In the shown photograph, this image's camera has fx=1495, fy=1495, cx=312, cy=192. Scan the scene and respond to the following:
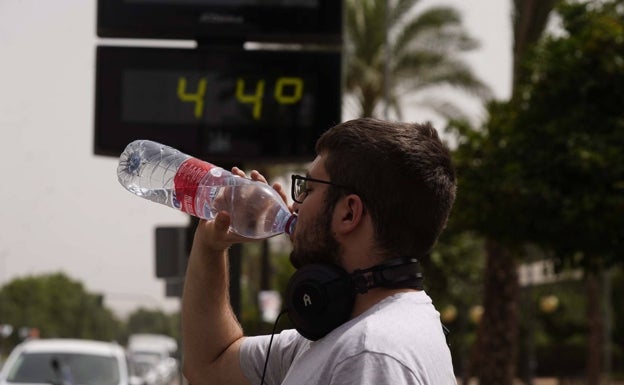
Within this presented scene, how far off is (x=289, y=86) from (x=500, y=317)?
1792 cm

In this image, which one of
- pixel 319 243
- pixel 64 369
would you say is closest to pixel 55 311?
pixel 64 369

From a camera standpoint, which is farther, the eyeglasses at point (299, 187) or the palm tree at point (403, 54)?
the palm tree at point (403, 54)

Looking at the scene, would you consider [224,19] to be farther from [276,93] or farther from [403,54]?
[403,54]

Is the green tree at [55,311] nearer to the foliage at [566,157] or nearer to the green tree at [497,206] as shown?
the green tree at [497,206]

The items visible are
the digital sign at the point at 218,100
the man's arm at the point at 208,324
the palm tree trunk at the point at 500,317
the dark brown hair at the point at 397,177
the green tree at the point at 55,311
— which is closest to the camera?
the dark brown hair at the point at 397,177

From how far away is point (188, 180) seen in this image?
3.76 meters

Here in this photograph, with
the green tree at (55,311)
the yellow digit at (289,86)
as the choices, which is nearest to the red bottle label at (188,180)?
the yellow digit at (289,86)

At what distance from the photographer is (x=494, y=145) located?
21.6 m

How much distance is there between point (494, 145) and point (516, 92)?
2.71ft

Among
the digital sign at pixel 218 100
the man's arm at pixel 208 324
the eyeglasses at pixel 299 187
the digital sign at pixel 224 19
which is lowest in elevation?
the man's arm at pixel 208 324

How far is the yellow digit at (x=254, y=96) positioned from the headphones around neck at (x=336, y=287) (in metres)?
4.81

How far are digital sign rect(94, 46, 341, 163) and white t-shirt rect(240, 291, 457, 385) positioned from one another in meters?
4.78

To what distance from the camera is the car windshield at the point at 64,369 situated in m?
14.7

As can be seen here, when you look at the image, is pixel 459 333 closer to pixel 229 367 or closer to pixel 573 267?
pixel 573 267
